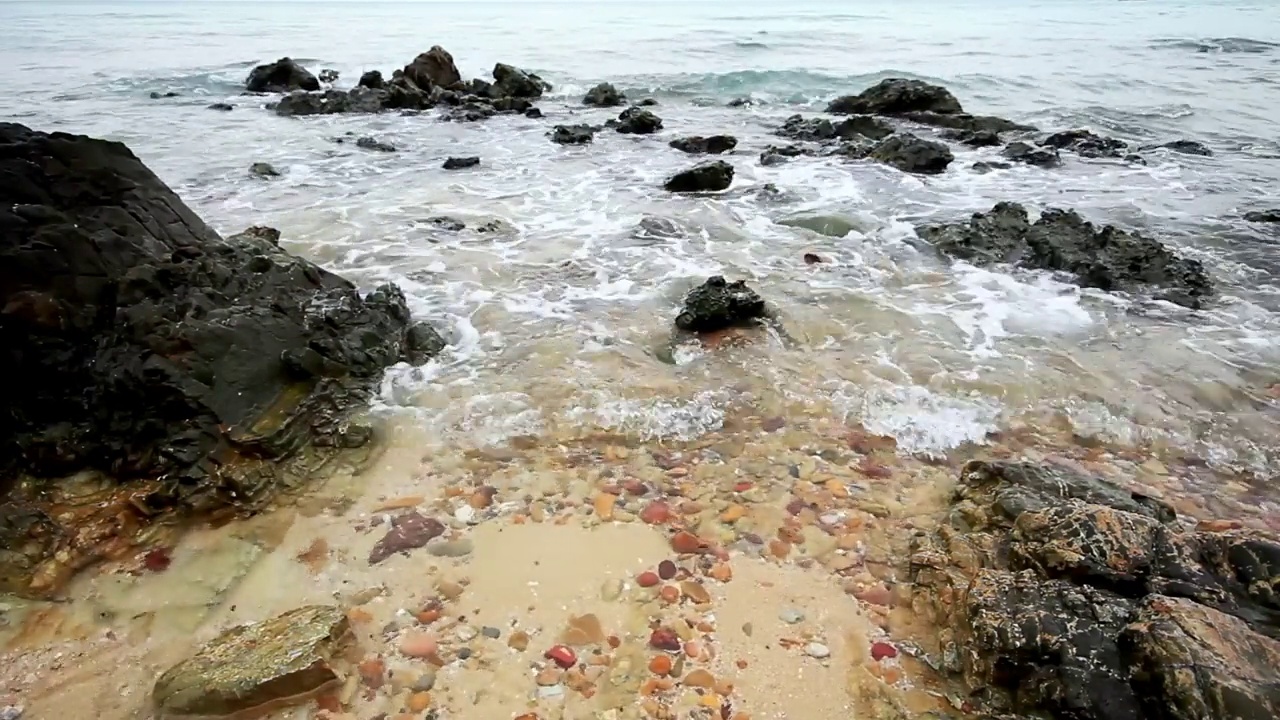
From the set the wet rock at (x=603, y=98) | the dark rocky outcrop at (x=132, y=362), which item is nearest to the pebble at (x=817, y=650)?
the dark rocky outcrop at (x=132, y=362)

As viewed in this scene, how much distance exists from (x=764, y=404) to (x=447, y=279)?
497 centimetres

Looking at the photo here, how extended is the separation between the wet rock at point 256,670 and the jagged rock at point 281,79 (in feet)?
94.2

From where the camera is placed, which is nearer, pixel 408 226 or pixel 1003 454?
pixel 1003 454

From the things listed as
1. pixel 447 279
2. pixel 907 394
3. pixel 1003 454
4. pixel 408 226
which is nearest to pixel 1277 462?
pixel 1003 454

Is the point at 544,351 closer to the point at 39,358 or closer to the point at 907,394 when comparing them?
the point at 907,394

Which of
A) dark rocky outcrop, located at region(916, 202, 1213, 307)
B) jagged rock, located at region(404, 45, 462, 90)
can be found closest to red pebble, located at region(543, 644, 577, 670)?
dark rocky outcrop, located at region(916, 202, 1213, 307)

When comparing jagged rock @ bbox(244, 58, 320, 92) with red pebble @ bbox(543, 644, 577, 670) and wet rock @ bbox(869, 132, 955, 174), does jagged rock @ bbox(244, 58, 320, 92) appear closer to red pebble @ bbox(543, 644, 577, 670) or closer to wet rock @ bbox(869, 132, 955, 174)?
wet rock @ bbox(869, 132, 955, 174)

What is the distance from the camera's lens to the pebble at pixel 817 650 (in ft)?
13.0

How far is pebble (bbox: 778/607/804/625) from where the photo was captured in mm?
4191

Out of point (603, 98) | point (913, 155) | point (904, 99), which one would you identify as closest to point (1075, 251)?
point (913, 155)

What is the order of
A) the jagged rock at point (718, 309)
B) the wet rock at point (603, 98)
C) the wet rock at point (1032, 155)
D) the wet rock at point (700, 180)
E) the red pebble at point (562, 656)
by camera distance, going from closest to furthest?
1. the red pebble at point (562, 656)
2. the jagged rock at point (718, 309)
3. the wet rock at point (700, 180)
4. the wet rock at point (1032, 155)
5. the wet rock at point (603, 98)

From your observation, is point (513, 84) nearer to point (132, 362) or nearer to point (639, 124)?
point (639, 124)

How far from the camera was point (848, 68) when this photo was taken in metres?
33.0

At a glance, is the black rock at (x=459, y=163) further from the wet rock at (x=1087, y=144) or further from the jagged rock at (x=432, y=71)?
the wet rock at (x=1087, y=144)
